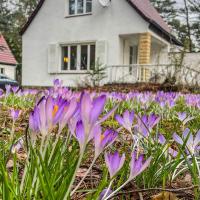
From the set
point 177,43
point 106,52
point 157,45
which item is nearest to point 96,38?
point 106,52

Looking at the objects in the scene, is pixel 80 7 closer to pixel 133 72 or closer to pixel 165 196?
pixel 133 72

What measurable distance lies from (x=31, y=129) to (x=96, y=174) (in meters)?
0.52

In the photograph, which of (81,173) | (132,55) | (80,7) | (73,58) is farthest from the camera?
(132,55)

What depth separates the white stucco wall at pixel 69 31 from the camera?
49.8ft

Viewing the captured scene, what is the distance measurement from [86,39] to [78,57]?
936 millimetres

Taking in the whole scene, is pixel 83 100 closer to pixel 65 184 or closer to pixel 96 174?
pixel 65 184

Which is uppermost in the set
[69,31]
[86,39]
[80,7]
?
[80,7]

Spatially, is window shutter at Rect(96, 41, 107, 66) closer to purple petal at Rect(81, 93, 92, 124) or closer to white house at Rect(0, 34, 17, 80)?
white house at Rect(0, 34, 17, 80)

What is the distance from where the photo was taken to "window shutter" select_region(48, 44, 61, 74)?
1659 centimetres

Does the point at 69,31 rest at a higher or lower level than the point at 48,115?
higher

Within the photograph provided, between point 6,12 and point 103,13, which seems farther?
point 6,12

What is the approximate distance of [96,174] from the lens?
3.62 feet

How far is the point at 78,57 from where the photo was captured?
1627 cm

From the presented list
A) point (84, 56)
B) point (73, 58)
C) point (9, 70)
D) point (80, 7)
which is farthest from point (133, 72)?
point (9, 70)
